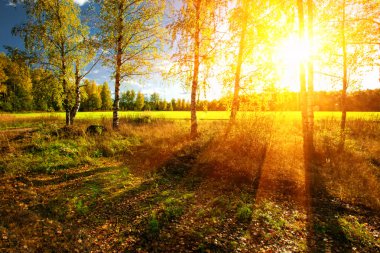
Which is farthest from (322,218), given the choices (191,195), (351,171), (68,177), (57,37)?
(57,37)

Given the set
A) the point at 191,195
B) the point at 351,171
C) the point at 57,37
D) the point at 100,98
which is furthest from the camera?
the point at 100,98

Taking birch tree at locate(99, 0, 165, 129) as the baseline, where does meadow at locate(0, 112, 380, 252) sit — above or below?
below

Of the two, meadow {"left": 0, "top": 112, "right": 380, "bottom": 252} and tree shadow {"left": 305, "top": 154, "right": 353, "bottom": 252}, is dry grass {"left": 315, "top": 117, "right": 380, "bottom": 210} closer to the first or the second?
meadow {"left": 0, "top": 112, "right": 380, "bottom": 252}

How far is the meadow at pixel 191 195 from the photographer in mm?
3812

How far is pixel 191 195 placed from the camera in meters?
5.80

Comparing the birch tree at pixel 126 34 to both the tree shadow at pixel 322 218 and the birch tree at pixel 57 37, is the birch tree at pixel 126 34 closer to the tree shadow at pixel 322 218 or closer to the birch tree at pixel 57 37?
the birch tree at pixel 57 37

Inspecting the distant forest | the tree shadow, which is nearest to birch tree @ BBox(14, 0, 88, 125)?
the distant forest

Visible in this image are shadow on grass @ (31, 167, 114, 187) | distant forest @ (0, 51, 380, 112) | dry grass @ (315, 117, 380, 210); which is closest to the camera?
dry grass @ (315, 117, 380, 210)

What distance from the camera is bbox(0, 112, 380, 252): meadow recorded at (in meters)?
3.81

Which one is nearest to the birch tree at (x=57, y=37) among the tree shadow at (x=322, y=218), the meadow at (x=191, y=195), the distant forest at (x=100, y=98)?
the distant forest at (x=100, y=98)

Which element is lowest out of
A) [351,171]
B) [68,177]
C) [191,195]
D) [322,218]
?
[322,218]

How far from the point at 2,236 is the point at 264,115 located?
30.5 ft

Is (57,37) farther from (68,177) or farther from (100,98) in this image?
(100,98)

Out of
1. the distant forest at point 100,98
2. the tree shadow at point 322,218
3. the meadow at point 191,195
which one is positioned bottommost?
the tree shadow at point 322,218
